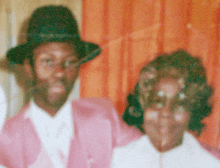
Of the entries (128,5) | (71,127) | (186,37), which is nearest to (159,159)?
(71,127)

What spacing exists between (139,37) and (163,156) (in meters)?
0.40

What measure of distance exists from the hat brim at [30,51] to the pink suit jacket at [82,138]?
0.47 ft

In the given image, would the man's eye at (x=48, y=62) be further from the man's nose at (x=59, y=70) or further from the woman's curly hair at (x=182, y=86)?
the woman's curly hair at (x=182, y=86)

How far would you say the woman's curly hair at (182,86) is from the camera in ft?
2.41

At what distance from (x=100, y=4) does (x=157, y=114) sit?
40cm

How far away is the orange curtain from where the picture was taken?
2.43 feet

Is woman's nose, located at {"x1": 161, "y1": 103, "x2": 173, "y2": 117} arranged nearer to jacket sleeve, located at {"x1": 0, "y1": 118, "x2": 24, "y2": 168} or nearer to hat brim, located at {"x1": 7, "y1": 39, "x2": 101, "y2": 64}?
hat brim, located at {"x1": 7, "y1": 39, "x2": 101, "y2": 64}

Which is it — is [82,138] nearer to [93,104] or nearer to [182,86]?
[93,104]

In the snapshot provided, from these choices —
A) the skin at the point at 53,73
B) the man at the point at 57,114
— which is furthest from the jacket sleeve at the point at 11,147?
the skin at the point at 53,73

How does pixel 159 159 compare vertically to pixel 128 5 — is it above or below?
below

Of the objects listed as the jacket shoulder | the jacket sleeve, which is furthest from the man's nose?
the jacket sleeve

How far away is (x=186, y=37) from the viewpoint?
749mm

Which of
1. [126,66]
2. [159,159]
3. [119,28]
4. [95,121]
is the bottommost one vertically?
[159,159]

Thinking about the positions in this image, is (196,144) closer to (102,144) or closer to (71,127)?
(102,144)
